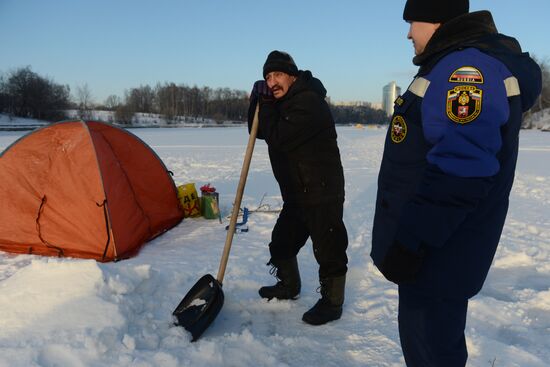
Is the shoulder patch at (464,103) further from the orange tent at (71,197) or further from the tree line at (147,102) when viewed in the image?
the tree line at (147,102)

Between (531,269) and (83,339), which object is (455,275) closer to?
(83,339)

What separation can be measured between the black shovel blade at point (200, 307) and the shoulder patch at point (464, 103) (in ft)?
7.25

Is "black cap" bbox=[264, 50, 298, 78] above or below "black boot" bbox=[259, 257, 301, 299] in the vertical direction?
above

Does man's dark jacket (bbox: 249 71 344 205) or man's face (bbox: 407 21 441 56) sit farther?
man's dark jacket (bbox: 249 71 344 205)

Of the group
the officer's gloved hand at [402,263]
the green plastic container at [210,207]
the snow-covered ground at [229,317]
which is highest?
the officer's gloved hand at [402,263]

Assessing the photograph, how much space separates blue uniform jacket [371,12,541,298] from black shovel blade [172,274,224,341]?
5.55 feet

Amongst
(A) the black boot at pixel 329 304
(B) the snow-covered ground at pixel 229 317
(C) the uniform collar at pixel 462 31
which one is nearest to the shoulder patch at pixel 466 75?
(C) the uniform collar at pixel 462 31

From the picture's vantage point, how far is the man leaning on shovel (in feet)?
9.48

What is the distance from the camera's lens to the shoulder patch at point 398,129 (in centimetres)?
166

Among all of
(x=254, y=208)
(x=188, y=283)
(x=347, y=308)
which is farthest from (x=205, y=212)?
(x=347, y=308)

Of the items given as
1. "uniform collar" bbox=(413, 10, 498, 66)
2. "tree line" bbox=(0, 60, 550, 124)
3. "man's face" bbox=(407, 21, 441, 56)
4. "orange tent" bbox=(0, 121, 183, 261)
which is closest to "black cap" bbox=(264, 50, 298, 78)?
"man's face" bbox=(407, 21, 441, 56)

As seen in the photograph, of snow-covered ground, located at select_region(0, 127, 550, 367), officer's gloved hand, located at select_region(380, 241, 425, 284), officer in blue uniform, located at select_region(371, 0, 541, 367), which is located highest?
officer in blue uniform, located at select_region(371, 0, 541, 367)

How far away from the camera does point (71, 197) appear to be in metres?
4.53

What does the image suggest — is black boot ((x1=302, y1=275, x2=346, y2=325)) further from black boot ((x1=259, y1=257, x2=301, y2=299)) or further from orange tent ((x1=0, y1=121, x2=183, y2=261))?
orange tent ((x1=0, y1=121, x2=183, y2=261))
